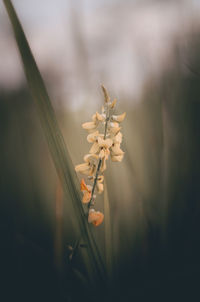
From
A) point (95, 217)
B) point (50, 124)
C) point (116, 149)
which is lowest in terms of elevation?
point (95, 217)

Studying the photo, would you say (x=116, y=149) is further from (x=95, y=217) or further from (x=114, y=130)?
(x=95, y=217)

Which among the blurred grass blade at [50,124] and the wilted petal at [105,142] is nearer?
the blurred grass blade at [50,124]

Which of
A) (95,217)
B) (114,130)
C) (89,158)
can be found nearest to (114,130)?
(114,130)

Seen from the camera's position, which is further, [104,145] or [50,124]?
[104,145]

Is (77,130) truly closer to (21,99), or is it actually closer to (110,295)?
(21,99)

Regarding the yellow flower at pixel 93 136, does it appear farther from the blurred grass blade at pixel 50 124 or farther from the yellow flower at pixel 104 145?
the blurred grass blade at pixel 50 124

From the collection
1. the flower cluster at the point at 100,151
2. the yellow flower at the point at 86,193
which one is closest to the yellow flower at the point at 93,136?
the flower cluster at the point at 100,151

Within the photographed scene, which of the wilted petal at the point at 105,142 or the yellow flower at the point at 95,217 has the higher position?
the wilted petal at the point at 105,142

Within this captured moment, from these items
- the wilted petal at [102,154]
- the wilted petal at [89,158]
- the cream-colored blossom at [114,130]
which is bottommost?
the wilted petal at [89,158]

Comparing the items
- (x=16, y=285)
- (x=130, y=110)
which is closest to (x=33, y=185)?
(x=16, y=285)
